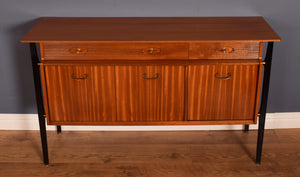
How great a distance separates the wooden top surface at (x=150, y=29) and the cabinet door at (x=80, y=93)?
19 cm

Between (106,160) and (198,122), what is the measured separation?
696 millimetres

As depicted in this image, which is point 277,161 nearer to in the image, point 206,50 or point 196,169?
point 196,169

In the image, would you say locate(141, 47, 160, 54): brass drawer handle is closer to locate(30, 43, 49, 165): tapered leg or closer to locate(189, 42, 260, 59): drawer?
locate(189, 42, 260, 59): drawer

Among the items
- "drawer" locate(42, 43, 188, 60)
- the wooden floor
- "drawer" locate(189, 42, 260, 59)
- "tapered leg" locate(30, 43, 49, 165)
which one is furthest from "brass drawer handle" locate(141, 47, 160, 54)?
the wooden floor

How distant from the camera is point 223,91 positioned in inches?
104

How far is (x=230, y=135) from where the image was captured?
3.20 m

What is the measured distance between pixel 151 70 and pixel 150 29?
0.27m

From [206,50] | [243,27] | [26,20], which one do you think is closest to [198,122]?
[206,50]

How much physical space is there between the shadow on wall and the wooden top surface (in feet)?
0.70

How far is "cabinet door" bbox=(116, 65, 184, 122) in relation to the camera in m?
2.58

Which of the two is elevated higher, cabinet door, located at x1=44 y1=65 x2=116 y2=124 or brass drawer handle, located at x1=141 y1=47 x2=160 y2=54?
brass drawer handle, located at x1=141 y1=47 x2=160 y2=54

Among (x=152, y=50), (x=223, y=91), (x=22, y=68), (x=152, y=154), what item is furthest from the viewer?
(x=22, y=68)

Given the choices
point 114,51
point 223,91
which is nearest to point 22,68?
point 114,51

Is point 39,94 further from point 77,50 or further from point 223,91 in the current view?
point 223,91
